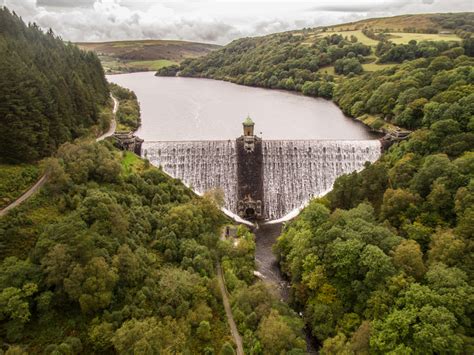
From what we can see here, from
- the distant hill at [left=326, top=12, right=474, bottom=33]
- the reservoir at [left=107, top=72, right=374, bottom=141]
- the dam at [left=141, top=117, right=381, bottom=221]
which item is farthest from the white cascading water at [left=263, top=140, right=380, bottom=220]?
the distant hill at [left=326, top=12, right=474, bottom=33]

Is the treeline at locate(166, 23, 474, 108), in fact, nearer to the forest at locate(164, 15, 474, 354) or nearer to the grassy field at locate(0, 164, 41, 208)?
the forest at locate(164, 15, 474, 354)

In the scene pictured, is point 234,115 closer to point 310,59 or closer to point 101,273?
point 310,59

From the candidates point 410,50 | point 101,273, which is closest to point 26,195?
point 101,273

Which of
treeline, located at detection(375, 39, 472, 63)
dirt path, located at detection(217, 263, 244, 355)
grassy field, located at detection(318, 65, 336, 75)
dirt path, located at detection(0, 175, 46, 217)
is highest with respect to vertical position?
treeline, located at detection(375, 39, 472, 63)

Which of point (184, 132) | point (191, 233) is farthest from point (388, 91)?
point (191, 233)

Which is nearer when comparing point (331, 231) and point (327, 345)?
point (327, 345)

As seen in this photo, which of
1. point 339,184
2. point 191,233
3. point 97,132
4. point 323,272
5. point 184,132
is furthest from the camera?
point 184,132

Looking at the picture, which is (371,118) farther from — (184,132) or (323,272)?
(323,272)
